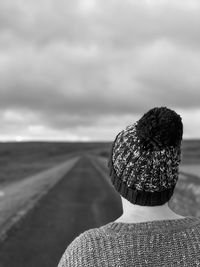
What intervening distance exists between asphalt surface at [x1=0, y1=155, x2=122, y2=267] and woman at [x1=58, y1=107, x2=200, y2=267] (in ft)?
20.8

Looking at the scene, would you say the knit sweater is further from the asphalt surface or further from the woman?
the asphalt surface

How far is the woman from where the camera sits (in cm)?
234

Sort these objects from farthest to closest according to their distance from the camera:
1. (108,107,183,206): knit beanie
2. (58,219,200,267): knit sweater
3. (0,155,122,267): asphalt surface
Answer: (0,155,122,267): asphalt surface < (108,107,183,206): knit beanie < (58,219,200,267): knit sweater

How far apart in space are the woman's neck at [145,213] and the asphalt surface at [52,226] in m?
6.32

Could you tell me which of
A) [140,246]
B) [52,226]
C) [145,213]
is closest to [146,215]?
[145,213]

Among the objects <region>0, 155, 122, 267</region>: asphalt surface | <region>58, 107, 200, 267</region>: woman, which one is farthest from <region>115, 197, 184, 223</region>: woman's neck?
<region>0, 155, 122, 267</region>: asphalt surface

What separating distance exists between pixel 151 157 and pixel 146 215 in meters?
0.26

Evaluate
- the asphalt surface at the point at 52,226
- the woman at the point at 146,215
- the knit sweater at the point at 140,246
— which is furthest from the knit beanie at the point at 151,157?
the asphalt surface at the point at 52,226

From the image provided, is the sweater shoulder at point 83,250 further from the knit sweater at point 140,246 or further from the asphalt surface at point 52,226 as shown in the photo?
the asphalt surface at point 52,226

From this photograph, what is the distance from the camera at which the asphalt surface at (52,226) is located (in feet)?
30.8

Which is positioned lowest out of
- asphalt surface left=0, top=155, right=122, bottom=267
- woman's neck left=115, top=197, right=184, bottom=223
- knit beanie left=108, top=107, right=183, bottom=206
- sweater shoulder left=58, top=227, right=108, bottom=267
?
asphalt surface left=0, top=155, right=122, bottom=267

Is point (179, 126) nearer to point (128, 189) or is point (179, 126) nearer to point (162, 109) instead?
point (162, 109)

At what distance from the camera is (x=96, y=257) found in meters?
2.37

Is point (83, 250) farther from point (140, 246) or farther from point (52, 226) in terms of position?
point (52, 226)
